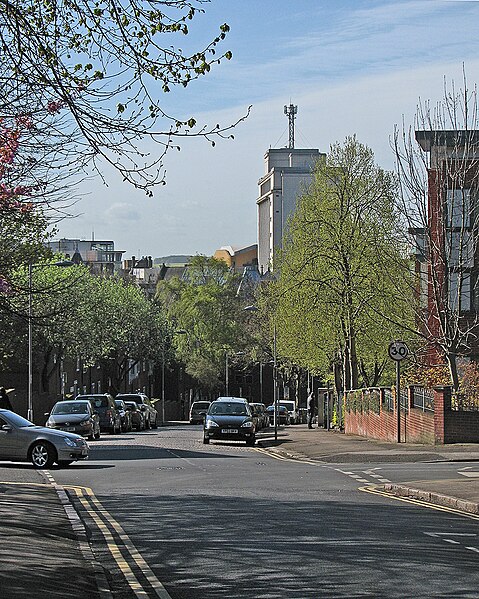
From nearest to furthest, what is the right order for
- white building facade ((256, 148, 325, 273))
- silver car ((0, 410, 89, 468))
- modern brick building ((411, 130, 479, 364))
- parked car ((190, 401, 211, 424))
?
silver car ((0, 410, 89, 468)) < modern brick building ((411, 130, 479, 364)) < parked car ((190, 401, 211, 424)) < white building facade ((256, 148, 325, 273))

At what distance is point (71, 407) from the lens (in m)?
41.6

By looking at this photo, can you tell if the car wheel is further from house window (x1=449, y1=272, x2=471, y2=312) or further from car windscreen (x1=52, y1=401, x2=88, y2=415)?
house window (x1=449, y1=272, x2=471, y2=312)

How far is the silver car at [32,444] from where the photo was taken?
26.2m

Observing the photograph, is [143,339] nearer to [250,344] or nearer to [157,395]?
[250,344]

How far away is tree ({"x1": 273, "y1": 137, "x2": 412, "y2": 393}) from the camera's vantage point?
153ft

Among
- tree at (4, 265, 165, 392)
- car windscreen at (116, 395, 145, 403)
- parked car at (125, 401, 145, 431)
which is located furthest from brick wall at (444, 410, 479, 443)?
car windscreen at (116, 395, 145, 403)

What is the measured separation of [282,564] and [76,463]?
17817mm

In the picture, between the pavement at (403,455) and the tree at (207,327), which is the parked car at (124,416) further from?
the tree at (207,327)

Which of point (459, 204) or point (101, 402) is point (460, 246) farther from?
point (101, 402)

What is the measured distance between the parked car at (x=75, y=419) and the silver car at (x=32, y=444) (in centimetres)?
1333

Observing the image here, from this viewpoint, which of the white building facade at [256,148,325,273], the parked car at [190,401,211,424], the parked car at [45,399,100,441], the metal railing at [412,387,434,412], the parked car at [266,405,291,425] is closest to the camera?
the metal railing at [412,387,434,412]

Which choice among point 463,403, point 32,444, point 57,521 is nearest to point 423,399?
point 463,403

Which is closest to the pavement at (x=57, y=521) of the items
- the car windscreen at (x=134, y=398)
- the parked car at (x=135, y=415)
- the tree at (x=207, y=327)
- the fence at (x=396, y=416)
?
the fence at (x=396, y=416)

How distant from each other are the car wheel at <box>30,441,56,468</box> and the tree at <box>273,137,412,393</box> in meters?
21.2
